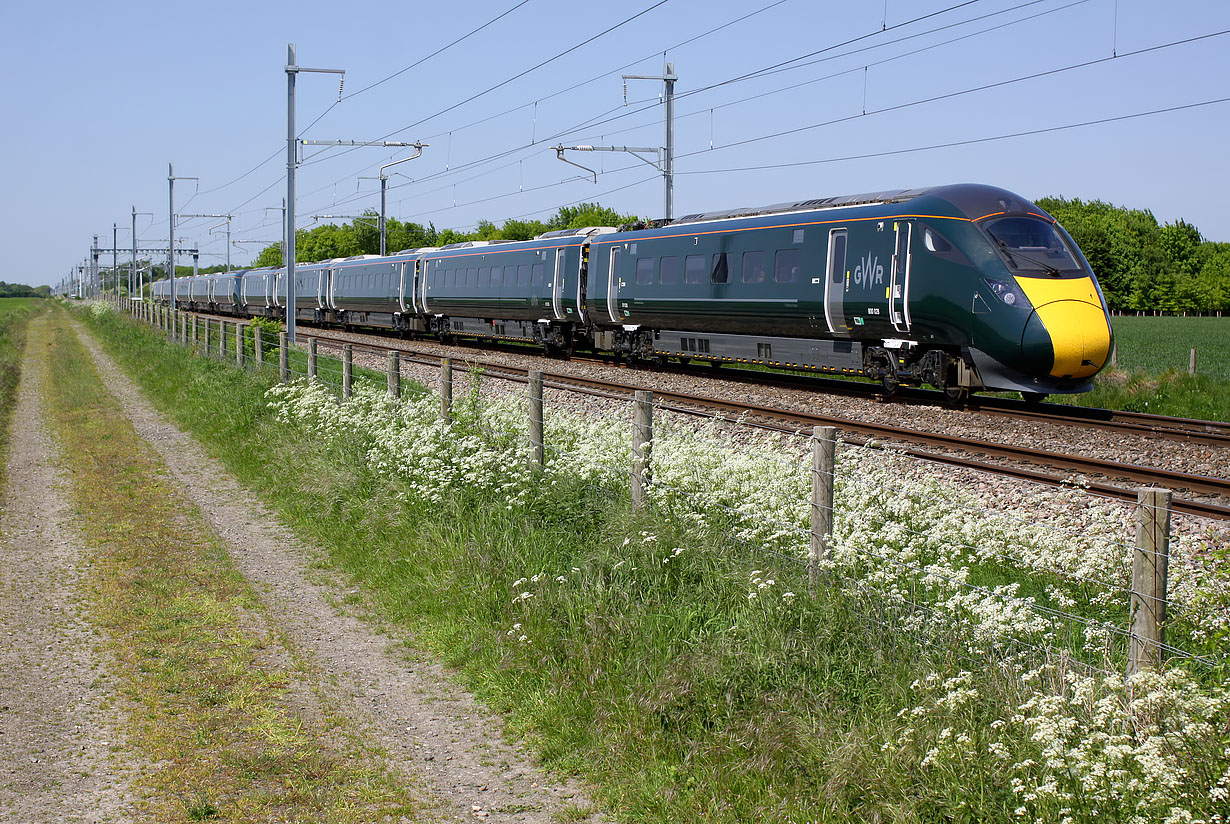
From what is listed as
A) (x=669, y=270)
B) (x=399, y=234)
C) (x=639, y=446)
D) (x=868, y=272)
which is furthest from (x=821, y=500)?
(x=399, y=234)

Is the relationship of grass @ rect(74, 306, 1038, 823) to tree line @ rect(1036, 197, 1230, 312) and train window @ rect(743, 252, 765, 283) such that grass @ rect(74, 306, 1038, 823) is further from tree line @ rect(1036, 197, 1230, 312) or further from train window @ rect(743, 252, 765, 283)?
tree line @ rect(1036, 197, 1230, 312)

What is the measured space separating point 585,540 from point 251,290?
55452 millimetres

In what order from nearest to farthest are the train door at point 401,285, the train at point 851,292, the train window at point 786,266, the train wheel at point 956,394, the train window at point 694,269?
the train at point 851,292 < the train wheel at point 956,394 < the train window at point 786,266 < the train window at point 694,269 < the train door at point 401,285

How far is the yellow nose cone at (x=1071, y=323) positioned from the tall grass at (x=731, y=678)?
8.08m

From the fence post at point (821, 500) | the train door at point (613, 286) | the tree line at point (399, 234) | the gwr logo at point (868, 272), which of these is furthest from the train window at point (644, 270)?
the tree line at point (399, 234)

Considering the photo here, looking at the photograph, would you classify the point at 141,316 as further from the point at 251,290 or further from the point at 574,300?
the point at 574,300

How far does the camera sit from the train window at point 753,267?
19234mm

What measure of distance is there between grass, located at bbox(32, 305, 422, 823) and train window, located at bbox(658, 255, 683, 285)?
13132 millimetres

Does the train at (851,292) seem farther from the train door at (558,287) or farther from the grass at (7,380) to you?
the grass at (7,380)

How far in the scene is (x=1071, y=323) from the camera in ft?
48.7

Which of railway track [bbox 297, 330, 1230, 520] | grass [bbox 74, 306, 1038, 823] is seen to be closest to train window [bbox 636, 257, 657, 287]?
railway track [bbox 297, 330, 1230, 520]

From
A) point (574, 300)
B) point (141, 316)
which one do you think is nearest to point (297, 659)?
point (574, 300)

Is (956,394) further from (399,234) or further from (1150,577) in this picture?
(399,234)

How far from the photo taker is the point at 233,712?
5.61 meters
